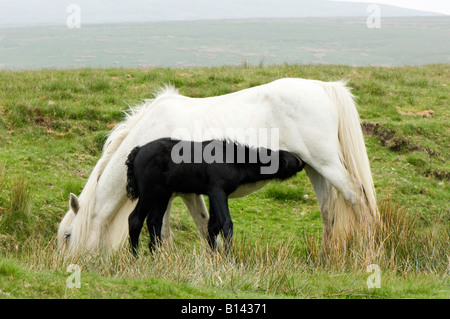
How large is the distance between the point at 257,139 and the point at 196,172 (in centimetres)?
79

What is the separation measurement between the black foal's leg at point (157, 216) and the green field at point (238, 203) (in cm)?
40

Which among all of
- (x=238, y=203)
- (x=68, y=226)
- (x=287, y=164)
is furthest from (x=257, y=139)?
(x=238, y=203)

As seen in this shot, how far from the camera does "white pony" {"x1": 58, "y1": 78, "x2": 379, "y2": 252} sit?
22.2ft

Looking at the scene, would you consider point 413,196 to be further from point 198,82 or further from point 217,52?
point 217,52

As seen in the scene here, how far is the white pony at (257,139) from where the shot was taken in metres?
6.77

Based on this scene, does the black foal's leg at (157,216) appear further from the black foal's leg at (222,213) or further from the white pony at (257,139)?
the black foal's leg at (222,213)

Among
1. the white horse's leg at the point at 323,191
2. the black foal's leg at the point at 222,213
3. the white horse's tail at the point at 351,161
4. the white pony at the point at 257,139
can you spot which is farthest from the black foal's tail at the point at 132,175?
the white horse's tail at the point at 351,161

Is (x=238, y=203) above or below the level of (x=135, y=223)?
below

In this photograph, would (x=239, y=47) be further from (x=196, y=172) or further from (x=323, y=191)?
(x=196, y=172)

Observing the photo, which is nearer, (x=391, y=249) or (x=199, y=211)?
(x=391, y=249)

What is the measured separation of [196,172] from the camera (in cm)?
654

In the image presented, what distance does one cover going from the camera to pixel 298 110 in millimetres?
6918

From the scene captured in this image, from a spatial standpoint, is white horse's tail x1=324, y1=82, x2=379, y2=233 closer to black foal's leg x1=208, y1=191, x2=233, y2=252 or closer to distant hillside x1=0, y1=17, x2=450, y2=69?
black foal's leg x1=208, y1=191, x2=233, y2=252

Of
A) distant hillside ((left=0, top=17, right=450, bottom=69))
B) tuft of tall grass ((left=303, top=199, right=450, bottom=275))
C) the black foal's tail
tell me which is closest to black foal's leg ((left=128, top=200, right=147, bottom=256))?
the black foal's tail
